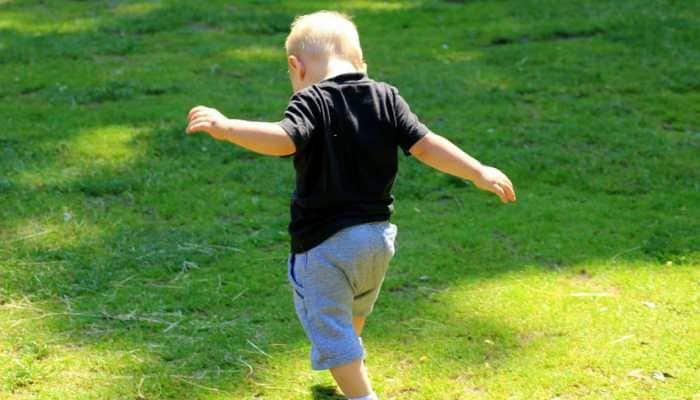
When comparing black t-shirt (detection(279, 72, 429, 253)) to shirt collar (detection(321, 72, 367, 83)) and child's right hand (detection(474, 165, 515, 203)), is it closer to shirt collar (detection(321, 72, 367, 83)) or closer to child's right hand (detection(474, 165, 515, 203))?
shirt collar (detection(321, 72, 367, 83))

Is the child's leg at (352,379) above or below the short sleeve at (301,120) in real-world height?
below

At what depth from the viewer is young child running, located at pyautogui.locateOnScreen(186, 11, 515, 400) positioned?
323 cm

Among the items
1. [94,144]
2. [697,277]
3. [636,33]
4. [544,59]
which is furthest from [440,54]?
[697,277]

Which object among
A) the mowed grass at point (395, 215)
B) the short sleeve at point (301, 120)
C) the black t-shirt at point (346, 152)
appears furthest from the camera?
the mowed grass at point (395, 215)

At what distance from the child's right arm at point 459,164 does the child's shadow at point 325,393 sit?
0.87 meters

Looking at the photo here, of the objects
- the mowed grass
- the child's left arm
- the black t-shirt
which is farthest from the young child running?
the mowed grass

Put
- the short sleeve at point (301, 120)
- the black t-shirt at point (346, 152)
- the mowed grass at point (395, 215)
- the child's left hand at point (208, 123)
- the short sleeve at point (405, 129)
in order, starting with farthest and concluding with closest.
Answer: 1. the mowed grass at point (395, 215)
2. the short sleeve at point (405, 129)
3. the black t-shirt at point (346, 152)
4. the short sleeve at point (301, 120)
5. the child's left hand at point (208, 123)

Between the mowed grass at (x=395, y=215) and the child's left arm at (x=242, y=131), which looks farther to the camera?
the mowed grass at (x=395, y=215)

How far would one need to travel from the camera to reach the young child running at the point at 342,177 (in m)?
3.23

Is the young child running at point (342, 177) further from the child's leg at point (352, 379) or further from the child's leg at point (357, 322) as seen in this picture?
the child's leg at point (357, 322)

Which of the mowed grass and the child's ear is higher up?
the child's ear

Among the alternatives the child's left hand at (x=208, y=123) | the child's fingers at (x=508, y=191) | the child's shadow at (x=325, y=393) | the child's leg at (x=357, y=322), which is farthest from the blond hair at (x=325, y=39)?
the child's shadow at (x=325, y=393)

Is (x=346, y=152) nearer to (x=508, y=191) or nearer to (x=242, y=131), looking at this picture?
(x=242, y=131)

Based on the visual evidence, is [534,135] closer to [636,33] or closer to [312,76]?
[636,33]
